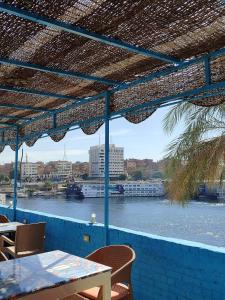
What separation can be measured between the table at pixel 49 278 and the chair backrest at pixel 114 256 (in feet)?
1.58

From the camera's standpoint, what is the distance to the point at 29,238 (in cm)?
452

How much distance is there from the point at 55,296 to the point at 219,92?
2262 mm

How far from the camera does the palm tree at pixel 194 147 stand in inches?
304

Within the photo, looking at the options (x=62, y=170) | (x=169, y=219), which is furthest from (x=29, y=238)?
(x=62, y=170)

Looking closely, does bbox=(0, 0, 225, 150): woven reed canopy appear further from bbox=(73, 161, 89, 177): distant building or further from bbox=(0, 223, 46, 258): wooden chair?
bbox=(73, 161, 89, 177): distant building

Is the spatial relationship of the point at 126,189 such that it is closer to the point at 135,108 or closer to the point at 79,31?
the point at 135,108

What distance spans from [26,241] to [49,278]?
2.30 m

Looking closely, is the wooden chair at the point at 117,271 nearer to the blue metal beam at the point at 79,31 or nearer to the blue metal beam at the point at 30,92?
the blue metal beam at the point at 79,31

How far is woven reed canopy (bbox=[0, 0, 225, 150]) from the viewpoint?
2203 millimetres

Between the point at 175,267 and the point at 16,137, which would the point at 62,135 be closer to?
the point at 16,137

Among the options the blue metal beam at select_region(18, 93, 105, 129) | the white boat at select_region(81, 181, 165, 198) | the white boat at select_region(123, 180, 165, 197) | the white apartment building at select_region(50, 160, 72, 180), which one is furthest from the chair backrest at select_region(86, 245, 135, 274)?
the white apartment building at select_region(50, 160, 72, 180)

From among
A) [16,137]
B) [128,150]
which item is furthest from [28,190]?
[16,137]

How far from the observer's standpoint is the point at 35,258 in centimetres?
284

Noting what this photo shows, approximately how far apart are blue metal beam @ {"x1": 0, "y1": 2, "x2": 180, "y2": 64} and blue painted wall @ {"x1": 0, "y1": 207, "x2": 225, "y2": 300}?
179 centimetres
